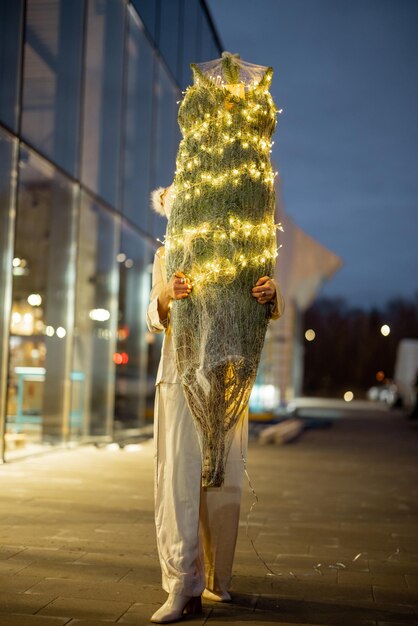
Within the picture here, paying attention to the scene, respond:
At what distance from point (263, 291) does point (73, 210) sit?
9440 millimetres

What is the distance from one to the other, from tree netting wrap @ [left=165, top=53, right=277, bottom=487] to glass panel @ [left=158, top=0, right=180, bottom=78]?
13.8m

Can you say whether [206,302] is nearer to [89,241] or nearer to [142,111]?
[89,241]

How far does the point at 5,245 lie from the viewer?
1124 centimetres

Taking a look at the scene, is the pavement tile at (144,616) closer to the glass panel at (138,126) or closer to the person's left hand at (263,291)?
the person's left hand at (263,291)

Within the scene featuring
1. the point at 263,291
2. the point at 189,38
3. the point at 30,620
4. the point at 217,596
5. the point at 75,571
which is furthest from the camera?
the point at 189,38

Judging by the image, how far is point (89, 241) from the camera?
14.7 meters

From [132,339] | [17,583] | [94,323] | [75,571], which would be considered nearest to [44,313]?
[94,323]

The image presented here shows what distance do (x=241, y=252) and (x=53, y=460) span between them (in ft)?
26.4

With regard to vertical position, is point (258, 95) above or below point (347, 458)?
above

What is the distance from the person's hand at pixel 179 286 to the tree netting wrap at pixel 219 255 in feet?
0.13

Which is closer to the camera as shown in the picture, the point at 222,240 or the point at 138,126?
the point at 222,240

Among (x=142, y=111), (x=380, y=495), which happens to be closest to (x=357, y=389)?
(x=142, y=111)

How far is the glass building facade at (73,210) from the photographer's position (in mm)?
11492

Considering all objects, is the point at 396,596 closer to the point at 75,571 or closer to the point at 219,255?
the point at 75,571
